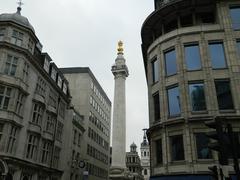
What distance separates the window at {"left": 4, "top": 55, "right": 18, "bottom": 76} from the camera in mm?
29028

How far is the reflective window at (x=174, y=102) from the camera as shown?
25005mm

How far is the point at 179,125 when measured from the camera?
2370cm

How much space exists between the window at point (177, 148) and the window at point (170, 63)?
6754 mm

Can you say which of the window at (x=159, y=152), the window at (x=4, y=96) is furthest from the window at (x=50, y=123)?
the window at (x=159, y=152)

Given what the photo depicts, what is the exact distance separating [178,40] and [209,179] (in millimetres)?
13774

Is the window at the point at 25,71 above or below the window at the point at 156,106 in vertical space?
above

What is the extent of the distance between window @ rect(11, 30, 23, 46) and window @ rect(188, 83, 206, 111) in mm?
20278

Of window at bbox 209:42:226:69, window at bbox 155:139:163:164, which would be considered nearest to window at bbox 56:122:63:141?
window at bbox 155:139:163:164

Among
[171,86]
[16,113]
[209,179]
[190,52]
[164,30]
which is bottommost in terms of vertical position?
[209,179]

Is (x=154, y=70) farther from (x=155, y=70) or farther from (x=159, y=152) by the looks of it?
(x=159, y=152)

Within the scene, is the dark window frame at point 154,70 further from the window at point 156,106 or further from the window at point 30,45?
the window at point 30,45

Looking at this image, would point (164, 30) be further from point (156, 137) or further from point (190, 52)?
point (156, 137)

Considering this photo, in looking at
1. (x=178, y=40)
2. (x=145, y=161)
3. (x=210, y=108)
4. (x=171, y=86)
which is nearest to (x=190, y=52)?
(x=178, y=40)

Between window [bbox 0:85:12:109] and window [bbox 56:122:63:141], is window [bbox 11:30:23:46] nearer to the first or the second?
window [bbox 0:85:12:109]
